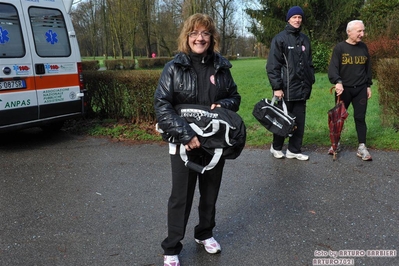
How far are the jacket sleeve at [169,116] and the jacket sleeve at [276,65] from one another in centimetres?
271

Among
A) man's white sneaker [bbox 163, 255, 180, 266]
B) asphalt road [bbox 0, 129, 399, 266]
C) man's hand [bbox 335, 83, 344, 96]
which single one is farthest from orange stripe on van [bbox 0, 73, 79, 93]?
man's hand [bbox 335, 83, 344, 96]

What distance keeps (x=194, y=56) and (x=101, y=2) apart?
4051 centimetres

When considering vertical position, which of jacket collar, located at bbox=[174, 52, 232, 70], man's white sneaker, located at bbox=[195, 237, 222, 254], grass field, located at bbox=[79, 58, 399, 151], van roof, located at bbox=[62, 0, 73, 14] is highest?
van roof, located at bbox=[62, 0, 73, 14]

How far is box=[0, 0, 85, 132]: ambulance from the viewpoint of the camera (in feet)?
19.8

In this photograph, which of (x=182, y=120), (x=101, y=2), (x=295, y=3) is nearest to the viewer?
(x=182, y=120)

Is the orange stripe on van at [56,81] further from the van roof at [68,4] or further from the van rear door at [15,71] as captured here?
the van roof at [68,4]

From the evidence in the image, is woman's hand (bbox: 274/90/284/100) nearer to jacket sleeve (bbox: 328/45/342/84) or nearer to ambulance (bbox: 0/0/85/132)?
jacket sleeve (bbox: 328/45/342/84)

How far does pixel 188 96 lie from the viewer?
2.77m

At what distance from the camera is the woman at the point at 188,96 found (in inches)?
107

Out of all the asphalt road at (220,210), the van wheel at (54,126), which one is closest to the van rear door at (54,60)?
the van wheel at (54,126)

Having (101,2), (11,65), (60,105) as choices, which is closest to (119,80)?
(60,105)

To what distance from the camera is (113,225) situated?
3.67 meters

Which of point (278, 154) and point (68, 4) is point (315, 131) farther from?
point (68, 4)

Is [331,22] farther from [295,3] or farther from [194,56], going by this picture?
[194,56]
